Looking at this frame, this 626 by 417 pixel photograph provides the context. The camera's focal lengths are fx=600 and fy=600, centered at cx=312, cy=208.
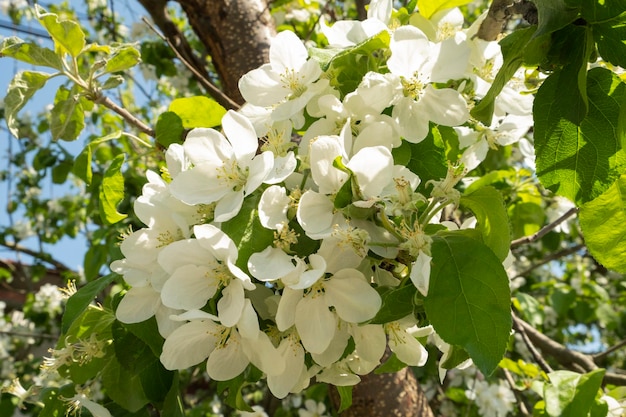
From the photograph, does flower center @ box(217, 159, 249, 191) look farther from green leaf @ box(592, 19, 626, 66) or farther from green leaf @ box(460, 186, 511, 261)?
green leaf @ box(592, 19, 626, 66)

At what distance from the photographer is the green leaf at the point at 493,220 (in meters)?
0.79

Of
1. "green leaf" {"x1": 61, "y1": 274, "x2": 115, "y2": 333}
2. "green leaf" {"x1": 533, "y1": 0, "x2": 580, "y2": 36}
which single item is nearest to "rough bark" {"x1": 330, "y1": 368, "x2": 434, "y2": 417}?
"green leaf" {"x1": 61, "y1": 274, "x2": 115, "y2": 333}

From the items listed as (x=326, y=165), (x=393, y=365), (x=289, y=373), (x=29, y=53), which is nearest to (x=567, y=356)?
(x=393, y=365)

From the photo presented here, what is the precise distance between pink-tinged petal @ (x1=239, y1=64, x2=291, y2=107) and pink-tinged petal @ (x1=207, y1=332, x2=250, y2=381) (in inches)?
14.6

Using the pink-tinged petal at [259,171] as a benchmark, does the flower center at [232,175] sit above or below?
below

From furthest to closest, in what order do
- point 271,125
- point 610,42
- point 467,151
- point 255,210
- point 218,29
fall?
point 218,29 < point 467,151 < point 271,125 < point 255,210 < point 610,42

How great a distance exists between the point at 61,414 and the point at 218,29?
45.1 inches

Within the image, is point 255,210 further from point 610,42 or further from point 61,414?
point 61,414

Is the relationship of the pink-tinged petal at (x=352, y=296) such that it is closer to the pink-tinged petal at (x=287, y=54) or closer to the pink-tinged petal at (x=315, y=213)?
the pink-tinged petal at (x=315, y=213)

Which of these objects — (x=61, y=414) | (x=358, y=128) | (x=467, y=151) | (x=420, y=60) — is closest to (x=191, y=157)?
(x=358, y=128)

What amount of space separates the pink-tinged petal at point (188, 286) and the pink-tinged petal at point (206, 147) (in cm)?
17

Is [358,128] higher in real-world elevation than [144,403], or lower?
higher

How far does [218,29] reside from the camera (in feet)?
5.90

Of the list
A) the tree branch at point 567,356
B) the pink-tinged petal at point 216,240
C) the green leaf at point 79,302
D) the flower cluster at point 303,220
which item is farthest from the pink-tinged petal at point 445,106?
the tree branch at point 567,356
